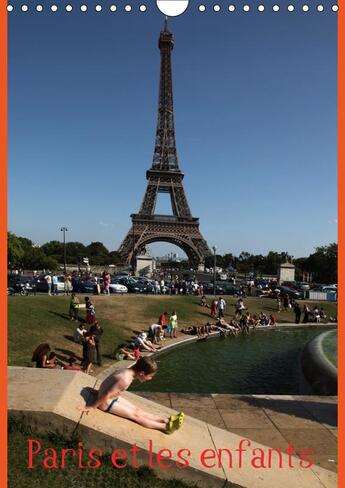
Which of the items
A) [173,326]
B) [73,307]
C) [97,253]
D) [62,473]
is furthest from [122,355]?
[97,253]

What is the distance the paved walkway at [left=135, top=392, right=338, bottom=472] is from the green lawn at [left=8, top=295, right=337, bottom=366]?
7.27 meters

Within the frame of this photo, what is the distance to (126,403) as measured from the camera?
485cm

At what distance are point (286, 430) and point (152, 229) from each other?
76.6m

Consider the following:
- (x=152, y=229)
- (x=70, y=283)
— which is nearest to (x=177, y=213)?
(x=152, y=229)

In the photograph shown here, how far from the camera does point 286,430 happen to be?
700 cm

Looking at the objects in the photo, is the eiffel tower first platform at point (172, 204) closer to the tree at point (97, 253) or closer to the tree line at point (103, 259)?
the tree line at point (103, 259)

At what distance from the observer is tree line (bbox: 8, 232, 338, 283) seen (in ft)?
233

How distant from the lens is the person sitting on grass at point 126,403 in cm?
468

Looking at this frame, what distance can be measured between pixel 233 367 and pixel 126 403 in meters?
11.7

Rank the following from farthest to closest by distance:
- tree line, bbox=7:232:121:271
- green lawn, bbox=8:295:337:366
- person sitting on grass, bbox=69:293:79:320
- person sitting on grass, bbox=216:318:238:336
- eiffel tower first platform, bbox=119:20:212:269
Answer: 1. eiffel tower first platform, bbox=119:20:212:269
2. tree line, bbox=7:232:121:271
3. person sitting on grass, bbox=216:318:238:336
4. person sitting on grass, bbox=69:293:79:320
5. green lawn, bbox=8:295:337:366

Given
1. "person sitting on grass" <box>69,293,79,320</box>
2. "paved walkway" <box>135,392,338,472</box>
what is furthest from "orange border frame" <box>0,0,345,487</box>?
"person sitting on grass" <box>69,293,79,320</box>

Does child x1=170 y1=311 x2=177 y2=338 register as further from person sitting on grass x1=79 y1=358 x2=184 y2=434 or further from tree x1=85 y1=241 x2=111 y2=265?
tree x1=85 y1=241 x2=111 y2=265

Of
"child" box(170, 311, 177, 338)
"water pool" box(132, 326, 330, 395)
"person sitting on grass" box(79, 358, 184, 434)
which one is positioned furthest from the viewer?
"child" box(170, 311, 177, 338)

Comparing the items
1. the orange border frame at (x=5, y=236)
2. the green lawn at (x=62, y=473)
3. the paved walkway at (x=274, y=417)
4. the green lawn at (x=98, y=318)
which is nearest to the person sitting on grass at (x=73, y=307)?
the green lawn at (x=98, y=318)
